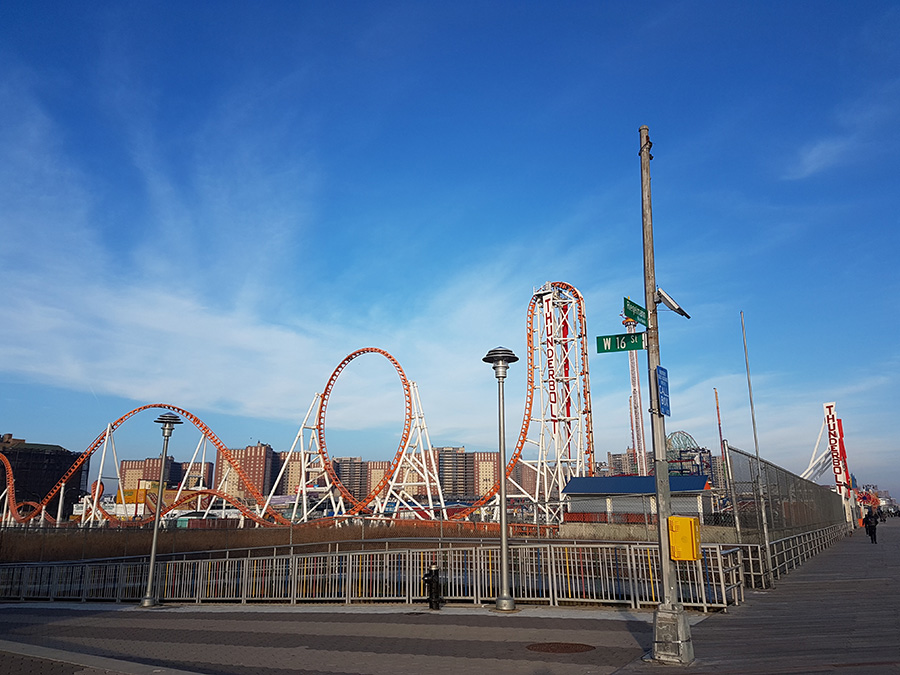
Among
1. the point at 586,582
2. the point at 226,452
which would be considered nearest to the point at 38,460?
the point at 226,452

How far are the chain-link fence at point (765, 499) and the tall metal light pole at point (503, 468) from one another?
5.94 meters

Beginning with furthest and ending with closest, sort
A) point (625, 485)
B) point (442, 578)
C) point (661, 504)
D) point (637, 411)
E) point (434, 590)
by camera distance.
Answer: point (637, 411)
point (625, 485)
point (442, 578)
point (434, 590)
point (661, 504)

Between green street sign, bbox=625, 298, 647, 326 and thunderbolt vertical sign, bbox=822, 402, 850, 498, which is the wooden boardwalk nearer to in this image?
green street sign, bbox=625, 298, 647, 326

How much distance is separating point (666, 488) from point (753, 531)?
41.9 feet

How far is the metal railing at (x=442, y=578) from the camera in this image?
1142 cm

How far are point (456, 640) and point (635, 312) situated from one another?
524 centimetres

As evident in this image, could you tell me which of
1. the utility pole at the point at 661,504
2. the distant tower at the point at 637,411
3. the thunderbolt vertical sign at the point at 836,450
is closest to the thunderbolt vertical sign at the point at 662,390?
the utility pole at the point at 661,504

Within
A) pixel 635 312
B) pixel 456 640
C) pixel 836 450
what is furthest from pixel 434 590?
pixel 836 450

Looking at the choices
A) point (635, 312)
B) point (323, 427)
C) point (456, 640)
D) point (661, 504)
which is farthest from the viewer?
point (323, 427)

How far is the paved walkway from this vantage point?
712 centimetres

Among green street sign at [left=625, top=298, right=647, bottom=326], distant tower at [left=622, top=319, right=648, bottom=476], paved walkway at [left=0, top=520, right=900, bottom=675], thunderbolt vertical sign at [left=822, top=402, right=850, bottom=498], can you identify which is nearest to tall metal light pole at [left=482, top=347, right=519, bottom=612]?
paved walkway at [left=0, top=520, right=900, bottom=675]

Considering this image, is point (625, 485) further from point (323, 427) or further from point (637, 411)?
point (637, 411)

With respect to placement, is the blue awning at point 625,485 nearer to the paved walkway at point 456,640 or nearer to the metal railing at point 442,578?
the metal railing at point 442,578

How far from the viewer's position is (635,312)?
26.3 feet
